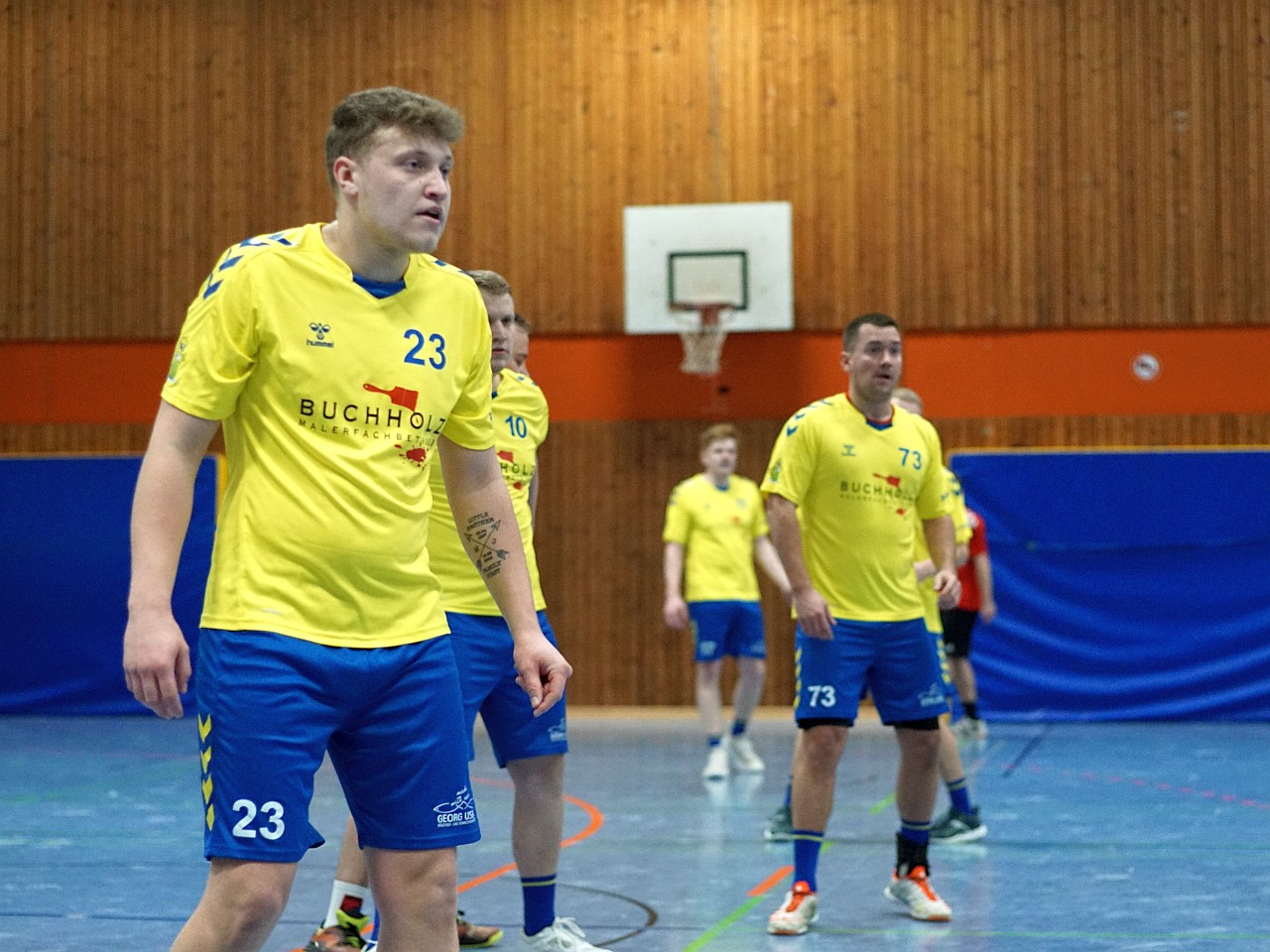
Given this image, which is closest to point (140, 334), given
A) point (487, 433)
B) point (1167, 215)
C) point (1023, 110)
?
point (1023, 110)

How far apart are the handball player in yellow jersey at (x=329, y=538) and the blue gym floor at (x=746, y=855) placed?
91.9 inches

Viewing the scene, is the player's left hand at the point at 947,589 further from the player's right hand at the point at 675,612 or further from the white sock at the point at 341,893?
the player's right hand at the point at 675,612

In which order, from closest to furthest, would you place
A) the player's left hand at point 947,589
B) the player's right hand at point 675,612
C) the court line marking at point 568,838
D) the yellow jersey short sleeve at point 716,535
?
1. the player's left hand at point 947,589
2. the court line marking at point 568,838
3. the player's right hand at point 675,612
4. the yellow jersey short sleeve at point 716,535

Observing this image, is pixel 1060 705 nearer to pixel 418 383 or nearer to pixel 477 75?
pixel 477 75

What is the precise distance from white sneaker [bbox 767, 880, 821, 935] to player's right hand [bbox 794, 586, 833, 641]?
2.88ft

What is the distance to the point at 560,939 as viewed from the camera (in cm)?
471

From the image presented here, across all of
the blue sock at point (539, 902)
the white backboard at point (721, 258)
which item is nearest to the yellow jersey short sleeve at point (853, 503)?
the blue sock at point (539, 902)

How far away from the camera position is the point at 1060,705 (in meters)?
13.0

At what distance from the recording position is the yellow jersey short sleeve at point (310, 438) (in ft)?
9.16

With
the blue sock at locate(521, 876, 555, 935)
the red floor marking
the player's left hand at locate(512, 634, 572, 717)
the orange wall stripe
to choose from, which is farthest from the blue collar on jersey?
the orange wall stripe

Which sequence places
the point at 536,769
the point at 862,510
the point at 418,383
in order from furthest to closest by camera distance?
the point at 862,510 → the point at 536,769 → the point at 418,383

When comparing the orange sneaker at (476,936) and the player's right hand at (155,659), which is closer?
the player's right hand at (155,659)

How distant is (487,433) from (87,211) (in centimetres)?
Result: 1293

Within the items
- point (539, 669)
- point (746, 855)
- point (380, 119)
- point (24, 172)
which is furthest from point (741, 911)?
point (24, 172)
